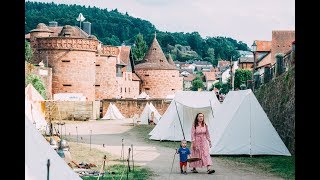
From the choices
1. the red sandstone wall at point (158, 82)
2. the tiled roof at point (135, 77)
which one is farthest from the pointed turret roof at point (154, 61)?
the tiled roof at point (135, 77)

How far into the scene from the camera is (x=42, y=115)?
22.7 m

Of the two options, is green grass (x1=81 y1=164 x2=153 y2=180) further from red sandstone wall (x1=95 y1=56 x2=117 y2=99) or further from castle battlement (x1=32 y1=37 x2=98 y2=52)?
red sandstone wall (x1=95 y1=56 x2=117 y2=99)

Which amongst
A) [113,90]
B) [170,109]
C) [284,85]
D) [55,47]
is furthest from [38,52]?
[284,85]

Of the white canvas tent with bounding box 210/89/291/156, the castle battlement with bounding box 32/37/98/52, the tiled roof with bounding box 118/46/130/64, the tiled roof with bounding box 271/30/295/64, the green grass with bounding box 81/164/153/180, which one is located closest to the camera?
the green grass with bounding box 81/164/153/180

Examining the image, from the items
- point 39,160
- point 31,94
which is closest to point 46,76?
point 31,94

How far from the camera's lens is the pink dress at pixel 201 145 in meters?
10.3

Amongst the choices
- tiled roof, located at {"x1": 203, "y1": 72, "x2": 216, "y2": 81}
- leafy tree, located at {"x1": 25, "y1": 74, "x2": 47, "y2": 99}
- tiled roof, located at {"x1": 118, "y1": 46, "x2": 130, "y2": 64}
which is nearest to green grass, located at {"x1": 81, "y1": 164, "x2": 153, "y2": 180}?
leafy tree, located at {"x1": 25, "y1": 74, "x2": 47, "y2": 99}

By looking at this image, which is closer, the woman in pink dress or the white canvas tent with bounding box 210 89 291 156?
the woman in pink dress

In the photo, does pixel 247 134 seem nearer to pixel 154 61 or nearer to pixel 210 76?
pixel 154 61

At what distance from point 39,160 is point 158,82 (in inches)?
2140

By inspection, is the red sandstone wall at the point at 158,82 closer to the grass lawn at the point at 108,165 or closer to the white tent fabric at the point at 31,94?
the white tent fabric at the point at 31,94

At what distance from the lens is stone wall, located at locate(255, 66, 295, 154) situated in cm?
1348
